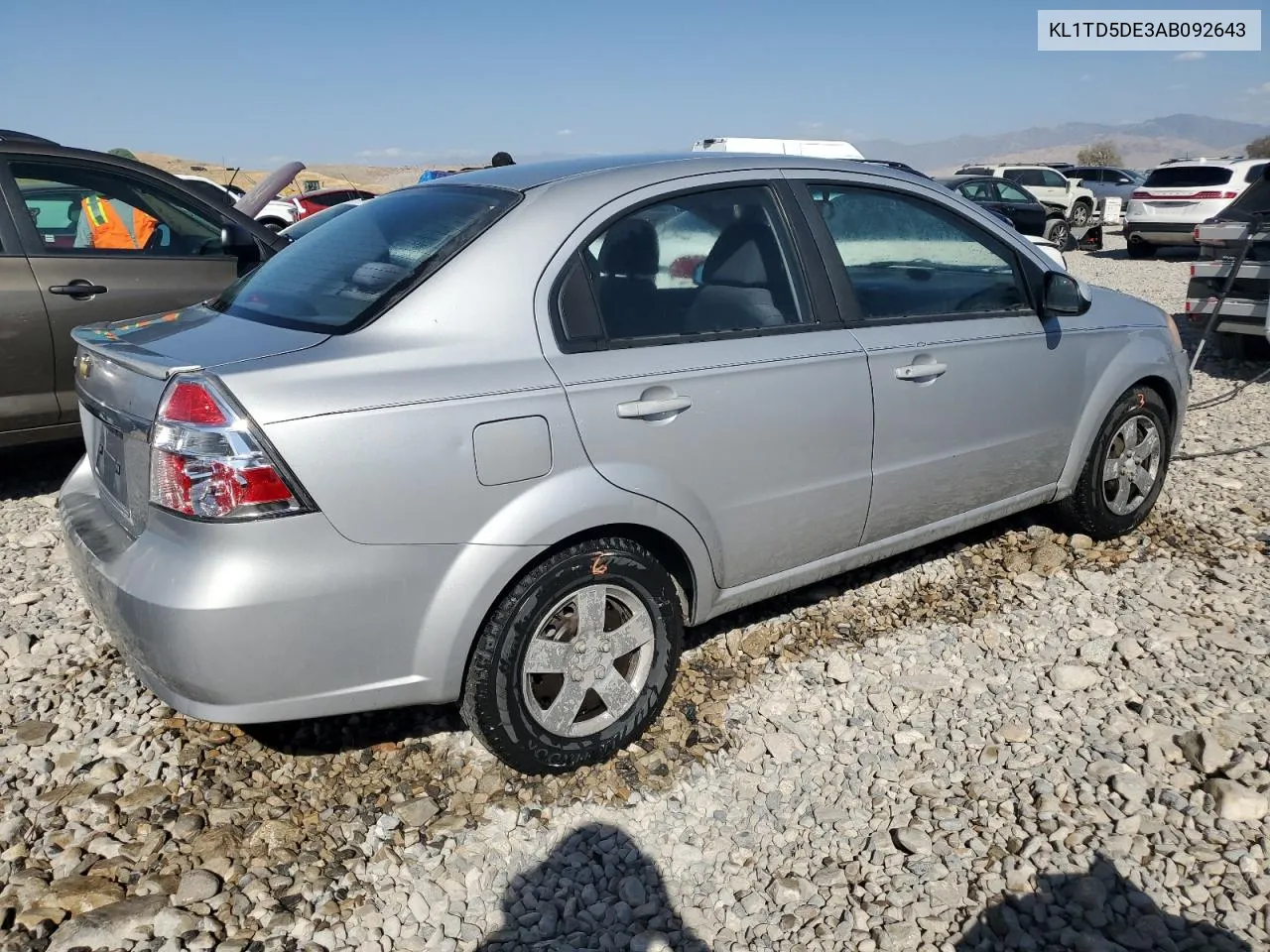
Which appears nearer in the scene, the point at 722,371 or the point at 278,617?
the point at 278,617

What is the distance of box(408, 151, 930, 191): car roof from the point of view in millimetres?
2961

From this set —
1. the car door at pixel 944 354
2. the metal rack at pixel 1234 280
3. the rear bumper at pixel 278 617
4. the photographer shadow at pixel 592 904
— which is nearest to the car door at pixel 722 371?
the car door at pixel 944 354

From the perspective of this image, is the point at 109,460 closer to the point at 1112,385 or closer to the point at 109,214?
the point at 109,214

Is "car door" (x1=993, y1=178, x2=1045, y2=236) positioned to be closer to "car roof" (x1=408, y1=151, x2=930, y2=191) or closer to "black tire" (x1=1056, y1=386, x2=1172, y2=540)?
"black tire" (x1=1056, y1=386, x2=1172, y2=540)

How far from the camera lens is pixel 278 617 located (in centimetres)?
229

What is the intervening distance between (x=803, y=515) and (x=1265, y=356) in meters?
7.49

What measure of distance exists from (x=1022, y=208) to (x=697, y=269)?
18.8 meters

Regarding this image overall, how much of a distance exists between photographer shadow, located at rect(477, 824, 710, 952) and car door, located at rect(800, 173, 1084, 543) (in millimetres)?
1493

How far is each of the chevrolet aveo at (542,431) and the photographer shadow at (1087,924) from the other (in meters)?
1.11

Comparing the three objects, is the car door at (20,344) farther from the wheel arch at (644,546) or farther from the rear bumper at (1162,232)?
the rear bumper at (1162,232)

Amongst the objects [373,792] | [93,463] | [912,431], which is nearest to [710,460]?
[912,431]

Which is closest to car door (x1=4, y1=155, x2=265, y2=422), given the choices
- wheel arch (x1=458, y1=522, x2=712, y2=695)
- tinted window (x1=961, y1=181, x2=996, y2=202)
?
wheel arch (x1=458, y1=522, x2=712, y2=695)

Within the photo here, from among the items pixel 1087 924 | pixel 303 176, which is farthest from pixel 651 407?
pixel 303 176

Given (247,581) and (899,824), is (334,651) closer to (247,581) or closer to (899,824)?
(247,581)
